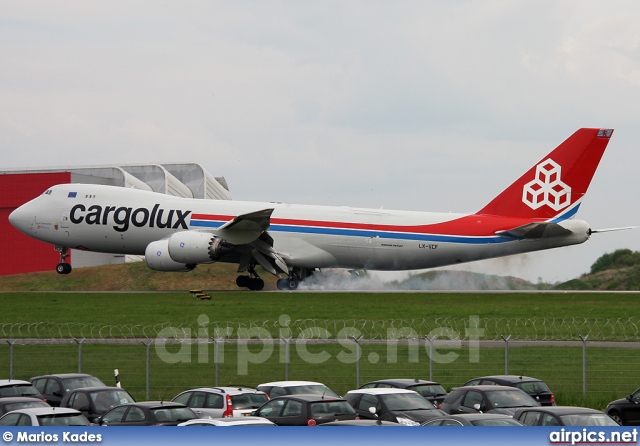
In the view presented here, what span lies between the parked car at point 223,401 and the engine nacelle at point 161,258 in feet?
109

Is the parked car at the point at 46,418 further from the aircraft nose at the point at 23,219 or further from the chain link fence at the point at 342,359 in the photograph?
the aircraft nose at the point at 23,219

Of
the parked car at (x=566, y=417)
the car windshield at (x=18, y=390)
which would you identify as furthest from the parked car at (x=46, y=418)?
the parked car at (x=566, y=417)

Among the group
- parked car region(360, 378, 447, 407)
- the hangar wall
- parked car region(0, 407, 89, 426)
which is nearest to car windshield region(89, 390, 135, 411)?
parked car region(0, 407, 89, 426)

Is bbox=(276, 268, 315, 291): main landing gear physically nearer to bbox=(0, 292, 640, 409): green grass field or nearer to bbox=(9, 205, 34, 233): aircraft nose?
bbox=(0, 292, 640, 409): green grass field

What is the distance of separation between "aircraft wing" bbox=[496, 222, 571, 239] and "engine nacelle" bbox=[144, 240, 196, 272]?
1916cm

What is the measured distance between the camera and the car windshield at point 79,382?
92.3 feet

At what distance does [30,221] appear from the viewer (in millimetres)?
65125

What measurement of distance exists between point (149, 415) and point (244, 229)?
3685cm

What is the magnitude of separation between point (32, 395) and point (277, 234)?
3491cm

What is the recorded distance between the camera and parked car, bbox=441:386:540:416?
24.4 m

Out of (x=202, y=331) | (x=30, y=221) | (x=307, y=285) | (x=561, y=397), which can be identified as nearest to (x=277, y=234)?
(x=307, y=285)

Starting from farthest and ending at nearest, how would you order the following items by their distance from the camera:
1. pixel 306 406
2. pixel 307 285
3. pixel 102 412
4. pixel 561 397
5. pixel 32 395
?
pixel 307 285
pixel 561 397
pixel 32 395
pixel 102 412
pixel 306 406

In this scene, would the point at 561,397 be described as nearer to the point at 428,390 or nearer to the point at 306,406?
the point at 428,390

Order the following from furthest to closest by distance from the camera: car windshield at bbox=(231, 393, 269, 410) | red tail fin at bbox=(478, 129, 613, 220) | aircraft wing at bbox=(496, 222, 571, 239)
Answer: red tail fin at bbox=(478, 129, 613, 220)
aircraft wing at bbox=(496, 222, 571, 239)
car windshield at bbox=(231, 393, 269, 410)
